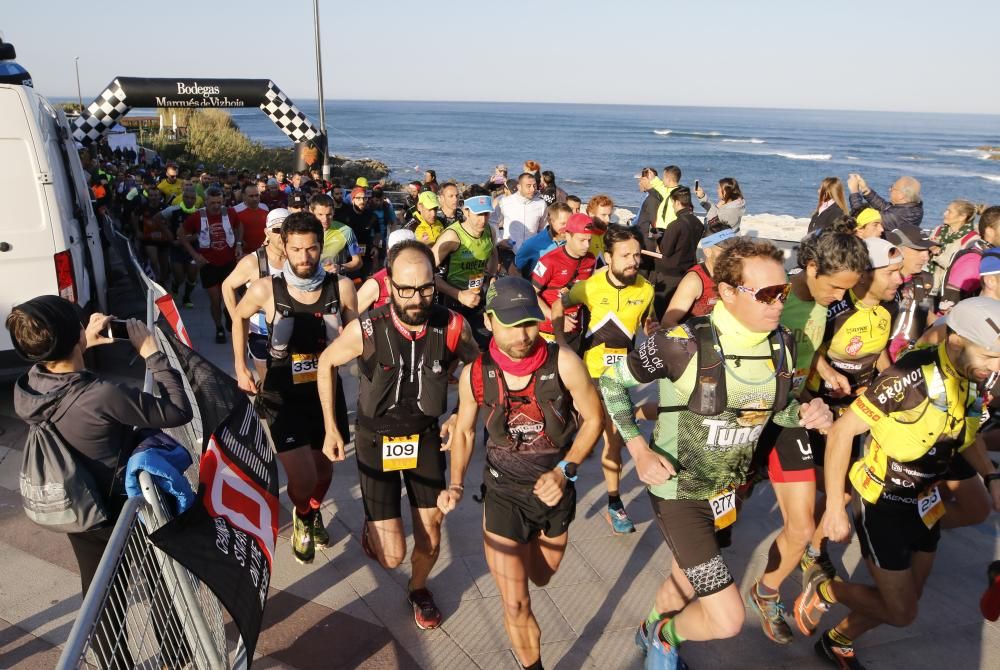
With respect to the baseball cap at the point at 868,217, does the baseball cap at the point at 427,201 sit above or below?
below

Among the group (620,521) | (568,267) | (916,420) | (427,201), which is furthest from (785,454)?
(427,201)

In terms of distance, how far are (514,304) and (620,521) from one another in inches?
91.5

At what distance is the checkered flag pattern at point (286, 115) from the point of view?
15.9 m

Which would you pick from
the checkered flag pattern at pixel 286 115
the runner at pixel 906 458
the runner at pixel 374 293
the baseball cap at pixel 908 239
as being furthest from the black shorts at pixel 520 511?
the checkered flag pattern at pixel 286 115

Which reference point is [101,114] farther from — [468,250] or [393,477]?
[393,477]

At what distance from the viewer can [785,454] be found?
3461 millimetres

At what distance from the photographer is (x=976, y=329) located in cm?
272

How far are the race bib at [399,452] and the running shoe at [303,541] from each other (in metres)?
0.91

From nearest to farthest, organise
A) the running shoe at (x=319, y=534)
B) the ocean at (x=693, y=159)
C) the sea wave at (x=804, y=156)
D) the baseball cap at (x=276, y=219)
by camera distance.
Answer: the running shoe at (x=319, y=534) → the baseball cap at (x=276, y=219) → the ocean at (x=693, y=159) → the sea wave at (x=804, y=156)

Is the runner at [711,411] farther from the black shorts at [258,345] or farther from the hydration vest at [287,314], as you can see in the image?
the black shorts at [258,345]

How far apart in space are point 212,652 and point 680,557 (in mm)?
1901

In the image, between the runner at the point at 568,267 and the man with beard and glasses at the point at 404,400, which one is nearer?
the man with beard and glasses at the point at 404,400

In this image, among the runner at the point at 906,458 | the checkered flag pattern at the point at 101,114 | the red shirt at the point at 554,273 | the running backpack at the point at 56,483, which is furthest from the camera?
the checkered flag pattern at the point at 101,114

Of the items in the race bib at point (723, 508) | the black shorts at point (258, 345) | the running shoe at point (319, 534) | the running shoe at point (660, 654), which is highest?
the black shorts at point (258, 345)
